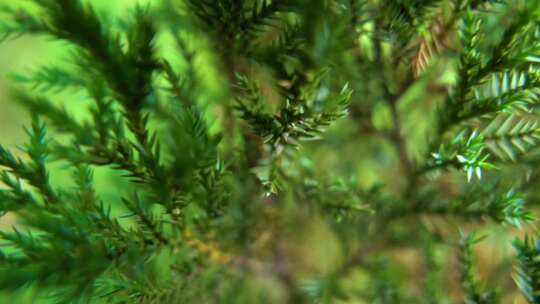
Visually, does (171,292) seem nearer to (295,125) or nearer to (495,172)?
(295,125)

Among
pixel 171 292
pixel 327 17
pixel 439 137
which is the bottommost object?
pixel 171 292

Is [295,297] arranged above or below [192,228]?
below

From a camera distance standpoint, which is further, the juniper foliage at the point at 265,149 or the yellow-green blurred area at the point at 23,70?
the yellow-green blurred area at the point at 23,70

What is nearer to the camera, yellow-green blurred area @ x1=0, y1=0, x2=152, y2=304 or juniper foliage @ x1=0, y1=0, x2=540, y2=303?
juniper foliage @ x1=0, y1=0, x2=540, y2=303

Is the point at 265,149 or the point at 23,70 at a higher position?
the point at 23,70

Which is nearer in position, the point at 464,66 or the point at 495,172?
the point at 464,66

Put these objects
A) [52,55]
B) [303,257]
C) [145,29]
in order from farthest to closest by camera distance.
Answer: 1. [52,55]
2. [303,257]
3. [145,29]

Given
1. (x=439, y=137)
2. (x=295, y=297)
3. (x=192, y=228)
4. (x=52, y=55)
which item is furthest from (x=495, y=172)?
(x=52, y=55)

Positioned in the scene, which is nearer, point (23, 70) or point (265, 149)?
point (265, 149)
